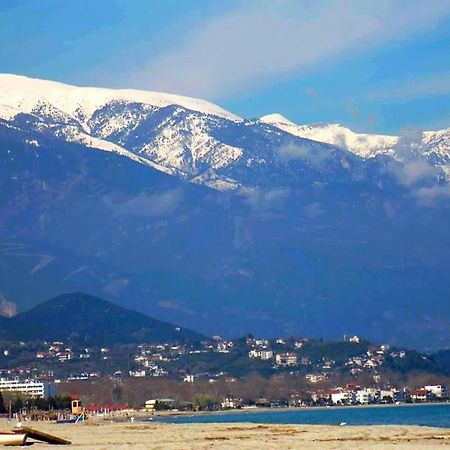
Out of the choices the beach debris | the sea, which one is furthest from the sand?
the sea

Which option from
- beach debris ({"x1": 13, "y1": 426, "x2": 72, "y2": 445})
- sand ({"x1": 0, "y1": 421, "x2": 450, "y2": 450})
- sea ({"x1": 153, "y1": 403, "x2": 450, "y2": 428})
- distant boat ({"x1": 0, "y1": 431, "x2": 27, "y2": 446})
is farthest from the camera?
sea ({"x1": 153, "y1": 403, "x2": 450, "y2": 428})

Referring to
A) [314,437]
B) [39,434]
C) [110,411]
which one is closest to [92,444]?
[39,434]

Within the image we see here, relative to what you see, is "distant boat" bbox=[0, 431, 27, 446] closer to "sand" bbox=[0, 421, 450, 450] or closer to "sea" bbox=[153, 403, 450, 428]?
"sand" bbox=[0, 421, 450, 450]

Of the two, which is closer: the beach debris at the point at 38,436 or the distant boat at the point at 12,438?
the distant boat at the point at 12,438

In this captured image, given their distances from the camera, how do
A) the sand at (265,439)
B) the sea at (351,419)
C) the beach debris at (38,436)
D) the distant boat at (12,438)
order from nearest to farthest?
the sand at (265,439)
the distant boat at (12,438)
the beach debris at (38,436)
the sea at (351,419)

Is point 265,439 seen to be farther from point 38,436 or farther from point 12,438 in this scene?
point 12,438

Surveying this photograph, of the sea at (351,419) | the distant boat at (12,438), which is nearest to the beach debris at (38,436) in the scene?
the distant boat at (12,438)

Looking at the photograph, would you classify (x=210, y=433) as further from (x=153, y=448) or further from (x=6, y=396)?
(x=6, y=396)

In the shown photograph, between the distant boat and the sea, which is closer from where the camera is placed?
the distant boat

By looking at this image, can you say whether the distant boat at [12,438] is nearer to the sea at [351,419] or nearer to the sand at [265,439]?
the sand at [265,439]

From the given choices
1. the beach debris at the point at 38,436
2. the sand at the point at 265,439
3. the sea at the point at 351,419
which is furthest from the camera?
the sea at the point at 351,419

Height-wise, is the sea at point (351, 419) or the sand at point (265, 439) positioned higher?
the sea at point (351, 419)

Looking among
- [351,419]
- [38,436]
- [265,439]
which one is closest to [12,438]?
[38,436]

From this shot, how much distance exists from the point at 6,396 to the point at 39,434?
13945cm
